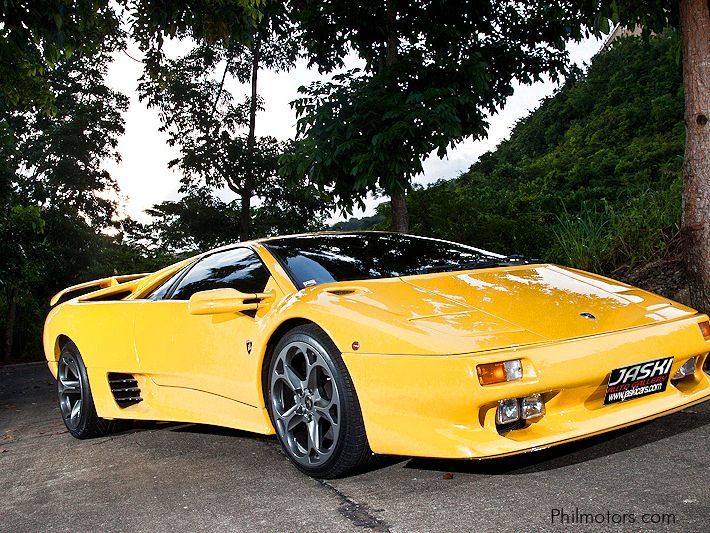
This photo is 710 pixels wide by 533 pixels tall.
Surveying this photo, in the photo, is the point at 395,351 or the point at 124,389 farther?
the point at 124,389

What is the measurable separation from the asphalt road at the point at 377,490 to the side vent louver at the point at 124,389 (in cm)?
40

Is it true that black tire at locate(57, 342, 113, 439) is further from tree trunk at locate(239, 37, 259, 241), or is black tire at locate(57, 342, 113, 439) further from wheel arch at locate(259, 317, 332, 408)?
tree trunk at locate(239, 37, 259, 241)

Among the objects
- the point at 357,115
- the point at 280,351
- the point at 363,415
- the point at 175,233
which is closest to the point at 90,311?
the point at 280,351

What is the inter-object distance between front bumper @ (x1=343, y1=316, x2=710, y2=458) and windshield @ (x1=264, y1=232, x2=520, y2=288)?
0.83m

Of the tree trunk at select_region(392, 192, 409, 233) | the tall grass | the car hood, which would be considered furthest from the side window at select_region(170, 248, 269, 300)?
the tree trunk at select_region(392, 192, 409, 233)

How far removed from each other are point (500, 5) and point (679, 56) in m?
3.61

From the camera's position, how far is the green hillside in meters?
9.59

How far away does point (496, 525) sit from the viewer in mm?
2930

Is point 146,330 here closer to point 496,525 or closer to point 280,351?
point 280,351

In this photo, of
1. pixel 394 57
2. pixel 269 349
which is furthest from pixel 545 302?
pixel 394 57

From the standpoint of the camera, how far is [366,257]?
177 inches

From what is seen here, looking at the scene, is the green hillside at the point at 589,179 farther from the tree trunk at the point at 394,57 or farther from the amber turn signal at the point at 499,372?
the amber turn signal at the point at 499,372

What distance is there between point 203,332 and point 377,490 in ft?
4.88

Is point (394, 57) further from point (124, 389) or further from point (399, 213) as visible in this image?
point (124, 389)
